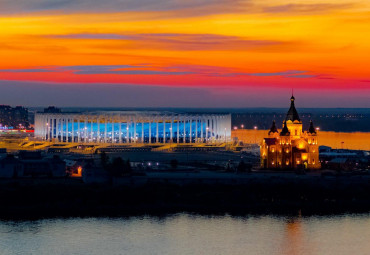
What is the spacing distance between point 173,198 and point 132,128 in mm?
37998

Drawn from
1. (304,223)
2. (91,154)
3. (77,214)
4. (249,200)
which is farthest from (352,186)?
(91,154)

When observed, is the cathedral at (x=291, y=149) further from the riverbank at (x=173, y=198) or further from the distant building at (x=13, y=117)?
the distant building at (x=13, y=117)

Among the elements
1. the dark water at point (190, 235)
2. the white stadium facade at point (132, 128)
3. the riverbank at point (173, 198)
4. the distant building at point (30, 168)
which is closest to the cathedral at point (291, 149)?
the riverbank at point (173, 198)

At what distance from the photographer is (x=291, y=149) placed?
49812 mm

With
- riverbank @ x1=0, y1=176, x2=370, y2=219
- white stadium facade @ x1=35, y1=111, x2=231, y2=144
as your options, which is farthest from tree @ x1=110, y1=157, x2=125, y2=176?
white stadium facade @ x1=35, y1=111, x2=231, y2=144

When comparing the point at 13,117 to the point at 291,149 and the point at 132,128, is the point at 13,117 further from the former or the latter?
the point at 291,149

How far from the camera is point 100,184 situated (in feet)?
138

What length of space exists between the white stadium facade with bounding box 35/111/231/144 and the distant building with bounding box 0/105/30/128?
39148 mm

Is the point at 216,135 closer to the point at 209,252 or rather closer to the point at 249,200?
the point at 249,200

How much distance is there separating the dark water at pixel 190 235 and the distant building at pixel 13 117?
275 feet

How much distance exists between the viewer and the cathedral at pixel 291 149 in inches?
1960

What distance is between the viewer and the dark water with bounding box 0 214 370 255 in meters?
31.3

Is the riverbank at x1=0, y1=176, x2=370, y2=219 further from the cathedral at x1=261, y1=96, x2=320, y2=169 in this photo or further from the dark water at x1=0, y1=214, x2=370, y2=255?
the cathedral at x1=261, y1=96, x2=320, y2=169

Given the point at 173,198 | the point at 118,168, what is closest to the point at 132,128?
the point at 118,168
